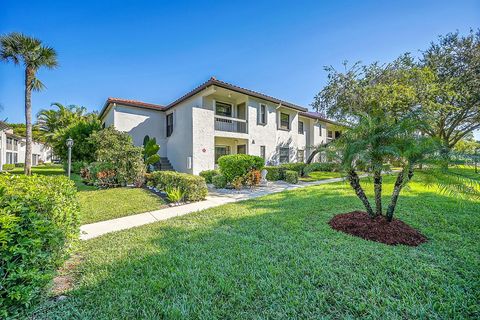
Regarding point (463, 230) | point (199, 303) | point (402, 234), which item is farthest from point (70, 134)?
point (463, 230)

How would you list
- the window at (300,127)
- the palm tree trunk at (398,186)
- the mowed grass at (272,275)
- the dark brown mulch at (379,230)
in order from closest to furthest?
the mowed grass at (272,275)
the dark brown mulch at (379,230)
the palm tree trunk at (398,186)
the window at (300,127)

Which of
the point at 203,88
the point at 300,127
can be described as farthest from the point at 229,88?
the point at 300,127

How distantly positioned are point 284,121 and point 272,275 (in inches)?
740

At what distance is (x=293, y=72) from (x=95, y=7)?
12.0 meters

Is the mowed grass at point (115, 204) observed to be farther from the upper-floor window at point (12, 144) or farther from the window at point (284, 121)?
the upper-floor window at point (12, 144)

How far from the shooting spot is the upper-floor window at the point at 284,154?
65.2 feet

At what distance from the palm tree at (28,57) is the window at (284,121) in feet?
68.0

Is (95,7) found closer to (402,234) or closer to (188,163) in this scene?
(188,163)

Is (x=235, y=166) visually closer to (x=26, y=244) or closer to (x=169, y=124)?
(x=26, y=244)

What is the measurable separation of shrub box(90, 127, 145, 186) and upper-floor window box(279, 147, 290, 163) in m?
12.7

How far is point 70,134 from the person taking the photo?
17.4 meters

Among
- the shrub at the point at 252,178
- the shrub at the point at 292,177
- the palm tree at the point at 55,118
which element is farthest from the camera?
the palm tree at the point at 55,118

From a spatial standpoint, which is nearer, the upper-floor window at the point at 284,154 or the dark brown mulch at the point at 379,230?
the dark brown mulch at the point at 379,230

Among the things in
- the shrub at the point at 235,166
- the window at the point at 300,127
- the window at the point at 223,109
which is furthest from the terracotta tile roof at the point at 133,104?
the window at the point at 300,127
